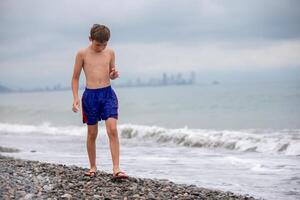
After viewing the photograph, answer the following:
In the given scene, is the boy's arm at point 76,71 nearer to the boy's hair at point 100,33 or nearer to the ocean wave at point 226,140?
the boy's hair at point 100,33

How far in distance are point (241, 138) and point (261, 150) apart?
9.05 ft

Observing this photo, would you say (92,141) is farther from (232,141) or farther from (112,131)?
(232,141)

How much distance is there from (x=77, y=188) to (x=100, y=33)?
6.87ft

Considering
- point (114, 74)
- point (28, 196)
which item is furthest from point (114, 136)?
point (28, 196)

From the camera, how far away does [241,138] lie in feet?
61.9

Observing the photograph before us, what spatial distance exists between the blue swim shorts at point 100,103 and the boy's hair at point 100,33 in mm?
692

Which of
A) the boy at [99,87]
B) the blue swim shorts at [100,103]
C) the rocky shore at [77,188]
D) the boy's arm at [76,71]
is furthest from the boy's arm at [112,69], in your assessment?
the rocky shore at [77,188]

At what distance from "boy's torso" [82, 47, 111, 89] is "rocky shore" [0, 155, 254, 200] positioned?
4.46 ft

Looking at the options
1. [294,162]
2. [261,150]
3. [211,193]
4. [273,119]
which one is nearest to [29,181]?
[211,193]

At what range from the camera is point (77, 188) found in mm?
6637

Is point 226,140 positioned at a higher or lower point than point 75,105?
lower

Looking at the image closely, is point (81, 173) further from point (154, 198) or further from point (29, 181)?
point (154, 198)

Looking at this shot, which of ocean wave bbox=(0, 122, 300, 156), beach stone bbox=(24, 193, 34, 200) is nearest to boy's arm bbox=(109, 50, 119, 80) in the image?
beach stone bbox=(24, 193, 34, 200)

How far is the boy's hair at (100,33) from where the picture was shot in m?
6.94
